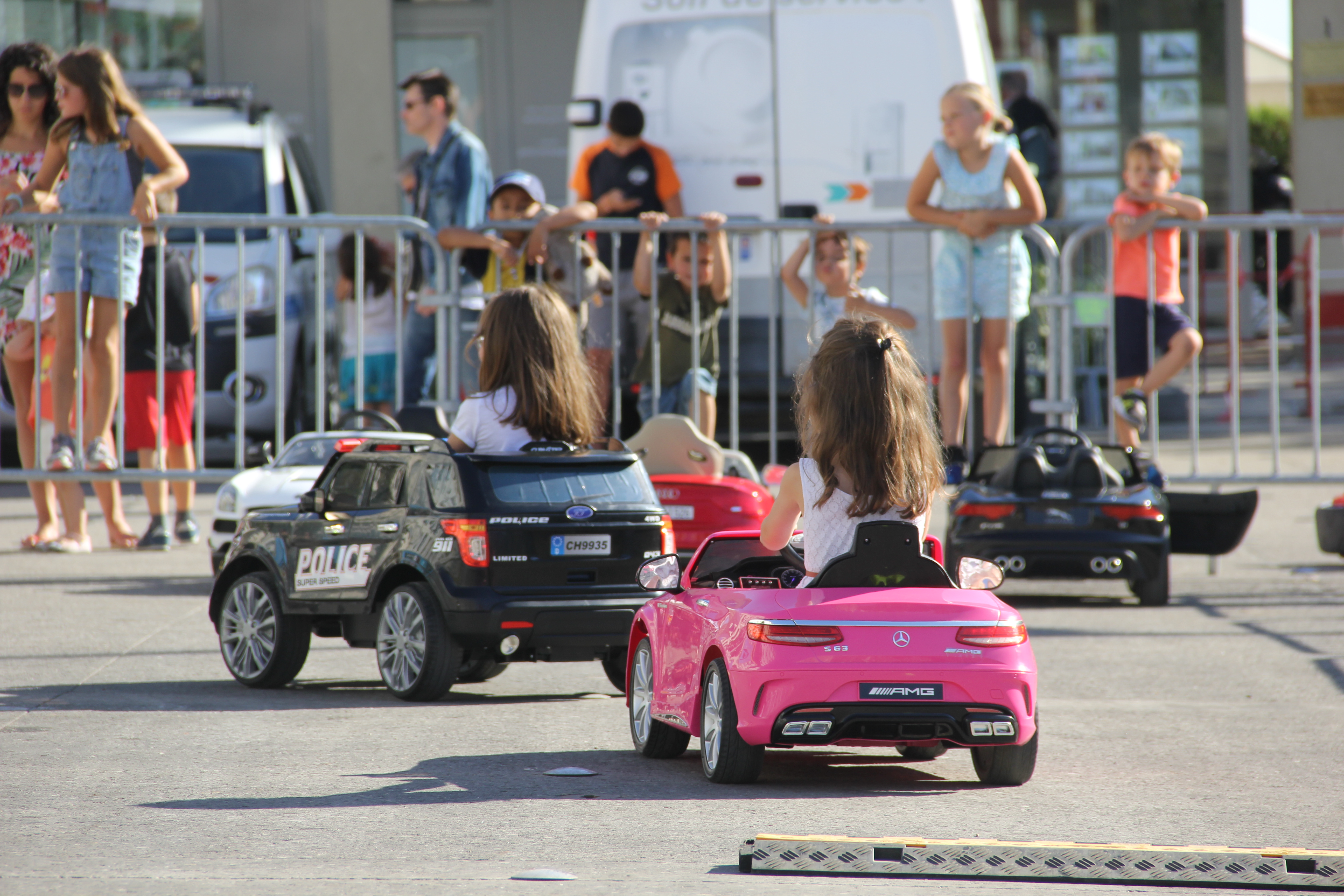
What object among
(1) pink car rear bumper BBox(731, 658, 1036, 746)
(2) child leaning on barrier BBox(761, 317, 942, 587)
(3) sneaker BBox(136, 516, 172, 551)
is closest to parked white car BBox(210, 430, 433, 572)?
(3) sneaker BBox(136, 516, 172, 551)

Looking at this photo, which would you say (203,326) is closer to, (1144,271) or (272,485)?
(272,485)

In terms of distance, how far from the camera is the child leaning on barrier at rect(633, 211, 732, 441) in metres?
10.5

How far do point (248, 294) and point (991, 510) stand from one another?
6104 mm

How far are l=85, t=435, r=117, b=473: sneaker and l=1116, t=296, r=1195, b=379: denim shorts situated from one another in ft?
18.2

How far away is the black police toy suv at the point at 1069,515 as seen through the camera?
9.28m

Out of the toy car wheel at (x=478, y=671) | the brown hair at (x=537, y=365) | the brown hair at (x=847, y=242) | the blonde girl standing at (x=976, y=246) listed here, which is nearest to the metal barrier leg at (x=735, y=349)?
the brown hair at (x=847, y=242)

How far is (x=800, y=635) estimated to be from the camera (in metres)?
5.16

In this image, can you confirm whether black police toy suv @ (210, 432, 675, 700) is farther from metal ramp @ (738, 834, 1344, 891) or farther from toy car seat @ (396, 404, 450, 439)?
metal ramp @ (738, 834, 1344, 891)

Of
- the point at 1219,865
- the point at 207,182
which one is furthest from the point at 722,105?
the point at 1219,865

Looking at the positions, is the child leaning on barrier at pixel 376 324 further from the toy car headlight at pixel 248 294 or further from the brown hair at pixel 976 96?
the brown hair at pixel 976 96

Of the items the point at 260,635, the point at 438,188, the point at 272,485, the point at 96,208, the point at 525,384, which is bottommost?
the point at 260,635

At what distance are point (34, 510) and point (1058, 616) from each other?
7.50 m

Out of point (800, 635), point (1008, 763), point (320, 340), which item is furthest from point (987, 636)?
point (320, 340)

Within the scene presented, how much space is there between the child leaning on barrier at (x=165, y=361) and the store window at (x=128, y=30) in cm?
942
